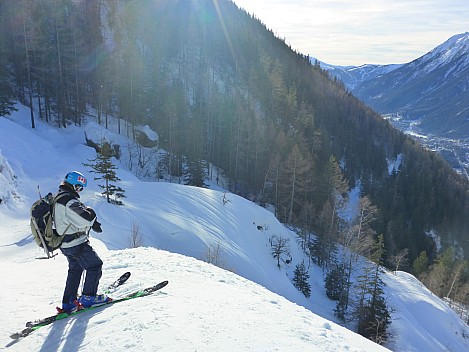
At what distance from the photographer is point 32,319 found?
6.45m

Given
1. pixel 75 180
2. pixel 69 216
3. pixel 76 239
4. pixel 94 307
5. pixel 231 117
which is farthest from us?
pixel 231 117

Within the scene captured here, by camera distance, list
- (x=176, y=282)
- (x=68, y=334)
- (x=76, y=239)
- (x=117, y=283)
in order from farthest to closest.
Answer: (x=176, y=282) < (x=117, y=283) < (x=76, y=239) < (x=68, y=334)

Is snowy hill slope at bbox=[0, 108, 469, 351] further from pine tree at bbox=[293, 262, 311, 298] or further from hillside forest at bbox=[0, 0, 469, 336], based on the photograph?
hillside forest at bbox=[0, 0, 469, 336]

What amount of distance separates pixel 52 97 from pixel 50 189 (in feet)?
81.4

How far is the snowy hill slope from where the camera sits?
5793 mm

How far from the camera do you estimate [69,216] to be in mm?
6121

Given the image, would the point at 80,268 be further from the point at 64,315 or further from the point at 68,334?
the point at 68,334

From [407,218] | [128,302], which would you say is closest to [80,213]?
[128,302]

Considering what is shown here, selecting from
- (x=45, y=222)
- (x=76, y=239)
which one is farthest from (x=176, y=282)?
(x=45, y=222)

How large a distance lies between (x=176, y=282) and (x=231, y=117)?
178 ft

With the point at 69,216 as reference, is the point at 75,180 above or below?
above

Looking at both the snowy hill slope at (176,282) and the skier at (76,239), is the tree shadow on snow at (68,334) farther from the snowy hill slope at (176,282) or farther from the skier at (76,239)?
the skier at (76,239)

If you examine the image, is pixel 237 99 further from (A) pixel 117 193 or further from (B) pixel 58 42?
(A) pixel 117 193

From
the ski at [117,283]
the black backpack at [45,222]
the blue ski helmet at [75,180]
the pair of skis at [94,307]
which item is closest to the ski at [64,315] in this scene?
the pair of skis at [94,307]
